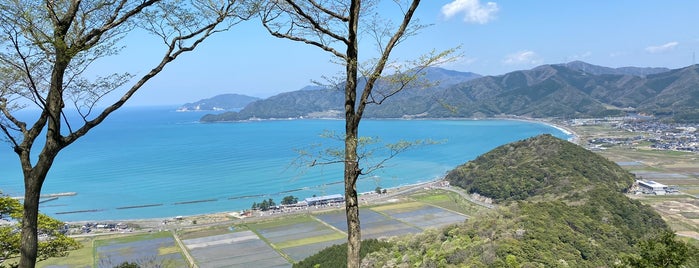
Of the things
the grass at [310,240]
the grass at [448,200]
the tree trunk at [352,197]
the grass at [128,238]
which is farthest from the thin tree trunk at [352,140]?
the grass at [448,200]

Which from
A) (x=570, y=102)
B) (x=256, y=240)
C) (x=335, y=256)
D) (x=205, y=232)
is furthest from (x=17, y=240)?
(x=570, y=102)

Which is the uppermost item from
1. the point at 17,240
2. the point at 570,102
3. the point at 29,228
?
the point at 570,102

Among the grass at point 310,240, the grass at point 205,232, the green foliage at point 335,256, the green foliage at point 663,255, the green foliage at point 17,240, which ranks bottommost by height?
the grass at point 310,240

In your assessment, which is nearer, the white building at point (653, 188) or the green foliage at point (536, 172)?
the green foliage at point (536, 172)

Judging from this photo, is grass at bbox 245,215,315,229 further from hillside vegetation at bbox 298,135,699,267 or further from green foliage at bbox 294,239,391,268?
green foliage at bbox 294,239,391,268

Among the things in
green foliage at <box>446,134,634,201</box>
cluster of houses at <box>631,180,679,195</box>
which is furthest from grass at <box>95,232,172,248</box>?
cluster of houses at <box>631,180,679,195</box>

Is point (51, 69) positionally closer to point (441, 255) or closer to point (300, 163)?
point (300, 163)

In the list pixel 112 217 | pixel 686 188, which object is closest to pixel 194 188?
pixel 112 217

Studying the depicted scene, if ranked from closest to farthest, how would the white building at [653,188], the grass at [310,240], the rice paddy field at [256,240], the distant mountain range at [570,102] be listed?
the rice paddy field at [256,240]
the grass at [310,240]
the white building at [653,188]
the distant mountain range at [570,102]

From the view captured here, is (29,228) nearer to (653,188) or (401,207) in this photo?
(401,207)

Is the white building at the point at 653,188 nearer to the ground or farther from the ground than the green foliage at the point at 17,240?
nearer to the ground

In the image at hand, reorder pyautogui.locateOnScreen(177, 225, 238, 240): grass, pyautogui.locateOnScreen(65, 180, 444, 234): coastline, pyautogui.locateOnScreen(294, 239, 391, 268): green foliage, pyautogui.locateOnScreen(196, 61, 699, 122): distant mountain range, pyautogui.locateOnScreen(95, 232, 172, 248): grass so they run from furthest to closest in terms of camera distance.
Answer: pyautogui.locateOnScreen(196, 61, 699, 122): distant mountain range < pyautogui.locateOnScreen(65, 180, 444, 234): coastline < pyautogui.locateOnScreen(177, 225, 238, 240): grass < pyautogui.locateOnScreen(95, 232, 172, 248): grass < pyautogui.locateOnScreen(294, 239, 391, 268): green foliage

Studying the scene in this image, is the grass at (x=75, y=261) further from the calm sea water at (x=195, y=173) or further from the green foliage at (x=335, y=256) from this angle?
the green foliage at (x=335, y=256)
